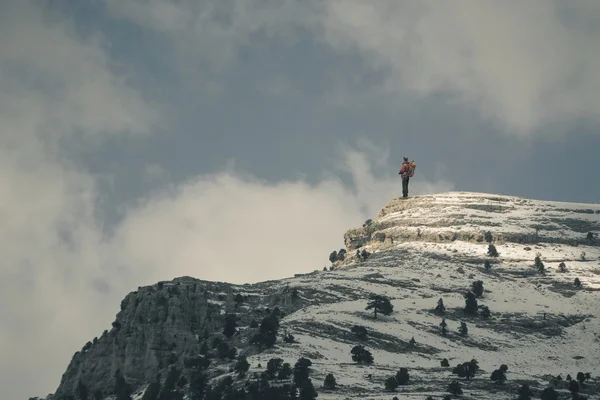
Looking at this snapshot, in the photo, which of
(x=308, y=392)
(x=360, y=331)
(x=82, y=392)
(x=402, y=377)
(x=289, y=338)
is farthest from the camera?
(x=360, y=331)

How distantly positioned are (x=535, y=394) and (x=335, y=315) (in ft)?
133

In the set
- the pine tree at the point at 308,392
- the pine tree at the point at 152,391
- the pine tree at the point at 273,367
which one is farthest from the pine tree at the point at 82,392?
the pine tree at the point at 308,392

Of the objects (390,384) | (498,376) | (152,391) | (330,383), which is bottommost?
(152,391)

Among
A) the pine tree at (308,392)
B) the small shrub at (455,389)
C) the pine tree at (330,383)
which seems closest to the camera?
the pine tree at (308,392)

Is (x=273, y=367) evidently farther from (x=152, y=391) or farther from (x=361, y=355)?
(x=361, y=355)

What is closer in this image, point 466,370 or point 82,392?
point 466,370

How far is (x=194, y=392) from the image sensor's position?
167000mm

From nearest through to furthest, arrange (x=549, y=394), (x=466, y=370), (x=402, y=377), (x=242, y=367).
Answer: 1. (x=549, y=394)
2. (x=242, y=367)
3. (x=402, y=377)
4. (x=466, y=370)

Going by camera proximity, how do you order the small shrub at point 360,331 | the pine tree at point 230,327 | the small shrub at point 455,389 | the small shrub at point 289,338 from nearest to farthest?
the small shrub at point 455,389
the small shrub at point 289,338
the pine tree at point 230,327
the small shrub at point 360,331

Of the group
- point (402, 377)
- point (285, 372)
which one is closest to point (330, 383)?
point (285, 372)

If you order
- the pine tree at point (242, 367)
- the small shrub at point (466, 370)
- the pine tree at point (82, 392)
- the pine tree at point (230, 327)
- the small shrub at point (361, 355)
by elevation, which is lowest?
the pine tree at point (82, 392)

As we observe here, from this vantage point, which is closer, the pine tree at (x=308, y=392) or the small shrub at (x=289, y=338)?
the pine tree at (x=308, y=392)

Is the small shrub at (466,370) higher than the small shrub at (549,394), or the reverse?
the small shrub at (466,370)

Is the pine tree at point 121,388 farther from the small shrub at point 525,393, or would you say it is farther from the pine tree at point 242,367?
the small shrub at point 525,393
